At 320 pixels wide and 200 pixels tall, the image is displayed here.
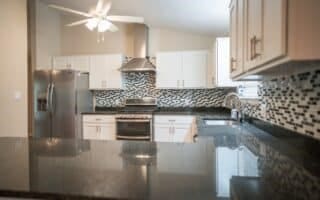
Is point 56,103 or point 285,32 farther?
point 56,103

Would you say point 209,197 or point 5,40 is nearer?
point 209,197

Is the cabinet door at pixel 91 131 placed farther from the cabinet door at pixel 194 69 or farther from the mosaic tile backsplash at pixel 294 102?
the mosaic tile backsplash at pixel 294 102

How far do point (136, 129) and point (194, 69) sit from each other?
1543 mm

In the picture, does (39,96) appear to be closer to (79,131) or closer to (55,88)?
(55,88)

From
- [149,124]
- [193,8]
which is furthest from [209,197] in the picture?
[149,124]

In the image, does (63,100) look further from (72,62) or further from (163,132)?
(163,132)

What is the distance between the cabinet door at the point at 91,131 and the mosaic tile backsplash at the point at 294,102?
330 centimetres

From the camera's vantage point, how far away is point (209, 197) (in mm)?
864

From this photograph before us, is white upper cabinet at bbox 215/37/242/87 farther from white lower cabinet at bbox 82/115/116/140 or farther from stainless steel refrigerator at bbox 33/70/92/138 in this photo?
stainless steel refrigerator at bbox 33/70/92/138

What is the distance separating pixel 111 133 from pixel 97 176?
4.11m

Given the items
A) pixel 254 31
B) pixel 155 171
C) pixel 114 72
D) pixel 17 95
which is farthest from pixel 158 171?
pixel 114 72

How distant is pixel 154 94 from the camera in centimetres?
562

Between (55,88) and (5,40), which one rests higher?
(5,40)

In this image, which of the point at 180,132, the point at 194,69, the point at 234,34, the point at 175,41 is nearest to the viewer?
the point at 234,34
